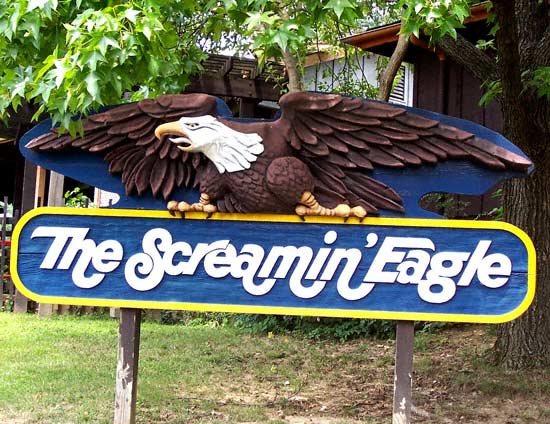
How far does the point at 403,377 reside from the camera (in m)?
3.86

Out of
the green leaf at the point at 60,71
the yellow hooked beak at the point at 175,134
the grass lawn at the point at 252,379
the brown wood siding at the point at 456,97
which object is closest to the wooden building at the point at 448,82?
the brown wood siding at the point at 456,97

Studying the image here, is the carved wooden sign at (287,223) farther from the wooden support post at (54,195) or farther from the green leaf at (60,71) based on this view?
the wooden support post at (54,195)

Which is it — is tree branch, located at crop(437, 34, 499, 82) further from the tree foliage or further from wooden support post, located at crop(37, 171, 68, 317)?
wooden support post, located at crop(37, 171, 68, 317)

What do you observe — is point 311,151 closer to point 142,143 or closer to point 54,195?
point 142,143

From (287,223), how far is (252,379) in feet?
9.82

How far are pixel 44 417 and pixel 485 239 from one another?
3.30 meters

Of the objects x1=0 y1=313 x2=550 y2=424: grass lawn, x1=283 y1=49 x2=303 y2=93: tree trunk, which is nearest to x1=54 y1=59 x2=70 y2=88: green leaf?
x1=0 y1=313 x2=550 y2=424: grass lawn

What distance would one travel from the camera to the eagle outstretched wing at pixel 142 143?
4.04 metres

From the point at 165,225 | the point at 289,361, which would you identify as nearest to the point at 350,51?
the point at 289,361

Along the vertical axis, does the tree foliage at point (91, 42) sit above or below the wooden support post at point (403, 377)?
above

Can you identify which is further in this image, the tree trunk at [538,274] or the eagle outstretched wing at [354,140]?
the tree trunk at [538,274]

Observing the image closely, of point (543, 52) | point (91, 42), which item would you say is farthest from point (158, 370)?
point (543, 52)

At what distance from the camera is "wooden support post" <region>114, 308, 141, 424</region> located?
13.3ft

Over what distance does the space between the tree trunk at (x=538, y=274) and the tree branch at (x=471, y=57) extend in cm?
92
